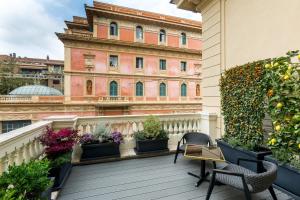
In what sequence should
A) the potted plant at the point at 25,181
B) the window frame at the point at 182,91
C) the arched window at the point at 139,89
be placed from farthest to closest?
the window frame at the point at 182,91
the arched window at the point at 139,89
the potted plant at the point at 25,181

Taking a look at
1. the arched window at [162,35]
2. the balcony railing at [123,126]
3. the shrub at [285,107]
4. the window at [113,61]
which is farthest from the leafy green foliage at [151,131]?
the arched window at [162,35]

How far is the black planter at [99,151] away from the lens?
333 centimetres

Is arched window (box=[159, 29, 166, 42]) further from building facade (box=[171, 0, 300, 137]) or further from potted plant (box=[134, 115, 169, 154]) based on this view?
potted plant (box=[134, 115, 169, 154])

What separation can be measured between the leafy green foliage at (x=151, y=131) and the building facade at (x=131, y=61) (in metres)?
12.8

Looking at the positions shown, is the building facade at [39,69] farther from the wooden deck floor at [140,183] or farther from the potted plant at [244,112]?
the potted plant at [244,112]

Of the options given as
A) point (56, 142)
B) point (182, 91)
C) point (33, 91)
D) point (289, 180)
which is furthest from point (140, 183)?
point (33, 91)

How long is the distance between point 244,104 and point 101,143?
9.49ft

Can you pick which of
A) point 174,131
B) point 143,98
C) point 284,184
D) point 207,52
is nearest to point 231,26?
point 207,52

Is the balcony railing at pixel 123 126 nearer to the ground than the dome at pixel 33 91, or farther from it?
nearer to the ground

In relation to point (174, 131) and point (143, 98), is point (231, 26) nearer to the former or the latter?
point (174, 131)

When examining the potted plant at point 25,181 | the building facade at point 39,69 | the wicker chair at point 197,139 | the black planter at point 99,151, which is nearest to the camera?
the potted plant at point 25,181

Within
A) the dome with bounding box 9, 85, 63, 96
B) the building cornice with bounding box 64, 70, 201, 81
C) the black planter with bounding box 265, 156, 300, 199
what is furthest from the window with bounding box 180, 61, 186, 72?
the black planter with bounding box 265, 156, 300, 199

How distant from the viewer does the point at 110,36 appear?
16.8 meters

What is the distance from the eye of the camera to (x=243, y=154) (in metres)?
2.88
